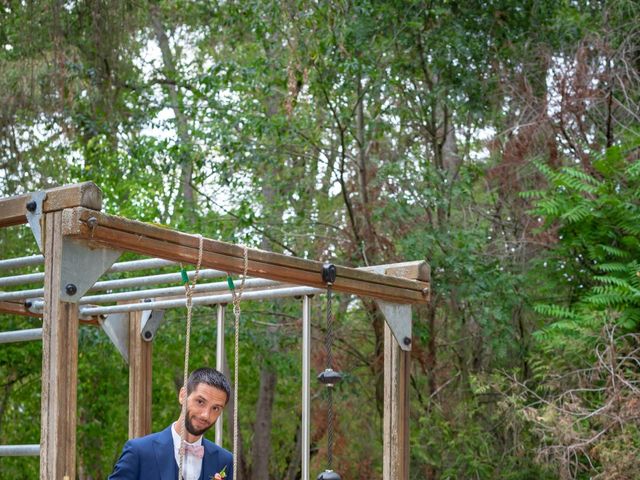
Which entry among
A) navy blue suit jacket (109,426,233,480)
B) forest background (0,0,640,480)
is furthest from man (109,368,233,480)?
forest background (0,0,640,480)

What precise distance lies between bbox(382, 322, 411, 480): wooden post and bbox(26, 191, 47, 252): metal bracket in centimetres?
177

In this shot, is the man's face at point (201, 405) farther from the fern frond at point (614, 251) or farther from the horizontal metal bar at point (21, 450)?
the fern frond at point (614, 251)

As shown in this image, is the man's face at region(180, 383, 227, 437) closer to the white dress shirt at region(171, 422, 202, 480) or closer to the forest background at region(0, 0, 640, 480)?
the white dress shirt at region(171, 422, 202, 480)

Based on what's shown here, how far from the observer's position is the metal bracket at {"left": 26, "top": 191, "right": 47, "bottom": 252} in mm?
3402

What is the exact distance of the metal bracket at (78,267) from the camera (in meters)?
3.30

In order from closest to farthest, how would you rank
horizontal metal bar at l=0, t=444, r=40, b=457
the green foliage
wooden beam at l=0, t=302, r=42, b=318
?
horizontal metal bar at l=0, t=444, r=40, b=457, wooden beam at l=0, t=302, r=42, b=318, the green foliage

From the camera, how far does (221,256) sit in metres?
3.78

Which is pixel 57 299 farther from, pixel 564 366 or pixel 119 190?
pixel 119 190

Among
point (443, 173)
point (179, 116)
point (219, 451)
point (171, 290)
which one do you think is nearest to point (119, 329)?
point (171, 290)

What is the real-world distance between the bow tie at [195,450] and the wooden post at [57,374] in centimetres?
57

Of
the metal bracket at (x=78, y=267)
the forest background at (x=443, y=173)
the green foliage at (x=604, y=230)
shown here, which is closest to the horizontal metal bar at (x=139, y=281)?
the metal bracket at (x=78, y=267)

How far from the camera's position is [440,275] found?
29.8ft

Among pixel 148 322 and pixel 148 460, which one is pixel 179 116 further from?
pixel 148 460

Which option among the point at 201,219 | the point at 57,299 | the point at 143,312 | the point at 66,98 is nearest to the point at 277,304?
the point at 201,219
